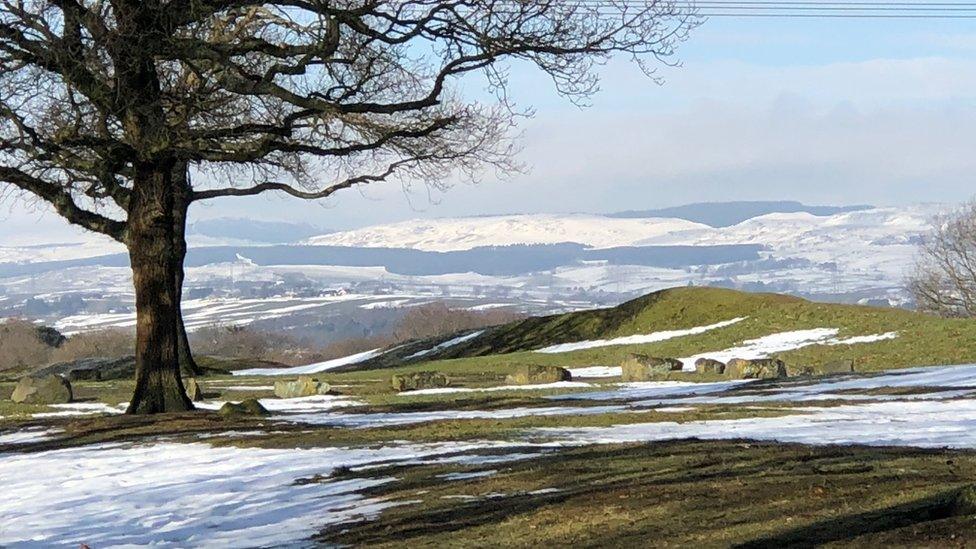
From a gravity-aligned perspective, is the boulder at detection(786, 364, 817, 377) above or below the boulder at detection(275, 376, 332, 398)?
below

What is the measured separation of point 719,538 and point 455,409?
44.6ft

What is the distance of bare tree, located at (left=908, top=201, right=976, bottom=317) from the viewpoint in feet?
299

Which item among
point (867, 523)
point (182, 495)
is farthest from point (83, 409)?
point (867, 523)

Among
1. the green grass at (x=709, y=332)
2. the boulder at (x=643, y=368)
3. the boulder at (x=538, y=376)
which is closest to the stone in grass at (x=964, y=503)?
the boulder at (x=538, y=376)

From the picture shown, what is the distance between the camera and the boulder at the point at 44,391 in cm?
2962

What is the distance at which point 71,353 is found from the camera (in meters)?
109

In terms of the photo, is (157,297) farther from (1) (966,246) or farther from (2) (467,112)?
(1) (966,246)

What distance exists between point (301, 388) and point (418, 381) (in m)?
3.54

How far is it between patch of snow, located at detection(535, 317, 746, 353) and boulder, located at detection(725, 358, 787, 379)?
689 inches

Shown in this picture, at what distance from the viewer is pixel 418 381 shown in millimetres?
34000

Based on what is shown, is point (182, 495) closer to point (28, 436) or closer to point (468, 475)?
point (468, 475)

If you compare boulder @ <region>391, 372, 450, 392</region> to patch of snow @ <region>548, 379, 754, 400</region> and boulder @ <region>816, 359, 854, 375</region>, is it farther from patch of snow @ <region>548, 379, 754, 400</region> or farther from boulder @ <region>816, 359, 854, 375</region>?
boulder @ <region>816, 359, 854, 375</region>

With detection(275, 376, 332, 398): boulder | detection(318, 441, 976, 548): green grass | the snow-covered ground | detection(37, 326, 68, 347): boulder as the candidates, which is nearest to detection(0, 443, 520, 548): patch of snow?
detection(318, 441, 976, 548): green grass

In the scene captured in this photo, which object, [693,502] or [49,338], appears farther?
[49,338]
